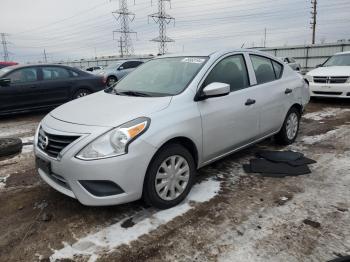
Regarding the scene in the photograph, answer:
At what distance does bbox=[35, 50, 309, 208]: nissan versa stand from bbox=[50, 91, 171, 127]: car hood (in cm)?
1

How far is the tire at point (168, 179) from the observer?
10.6 feet

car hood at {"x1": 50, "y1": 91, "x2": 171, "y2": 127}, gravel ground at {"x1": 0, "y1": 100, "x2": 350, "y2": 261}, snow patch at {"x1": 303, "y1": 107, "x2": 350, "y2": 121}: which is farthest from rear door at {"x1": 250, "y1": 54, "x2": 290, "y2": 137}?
snow patch at {"x1": 303, "y1": 107, "x2": 350, "y2": 121}

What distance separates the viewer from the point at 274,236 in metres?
2.96

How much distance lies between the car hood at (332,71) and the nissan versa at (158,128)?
5684 mm

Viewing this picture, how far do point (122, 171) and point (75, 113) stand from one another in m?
1.00

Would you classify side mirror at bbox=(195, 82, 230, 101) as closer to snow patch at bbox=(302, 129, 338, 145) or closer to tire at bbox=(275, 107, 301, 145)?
tire at bbox=(275, 107, 301, 145)

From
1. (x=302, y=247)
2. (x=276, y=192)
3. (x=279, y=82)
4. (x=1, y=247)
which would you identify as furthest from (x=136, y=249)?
(x=279, y=82)

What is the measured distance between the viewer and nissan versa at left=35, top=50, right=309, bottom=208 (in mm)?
3039

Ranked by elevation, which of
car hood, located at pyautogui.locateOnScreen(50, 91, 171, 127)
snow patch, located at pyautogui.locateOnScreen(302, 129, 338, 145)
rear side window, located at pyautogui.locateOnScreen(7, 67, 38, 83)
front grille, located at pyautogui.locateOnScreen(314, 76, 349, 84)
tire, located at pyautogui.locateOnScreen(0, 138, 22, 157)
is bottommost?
snow patch, located at pyautogui.locateOnScreen(302, 129, 338, 145)

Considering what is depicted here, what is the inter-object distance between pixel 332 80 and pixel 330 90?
0.29 m

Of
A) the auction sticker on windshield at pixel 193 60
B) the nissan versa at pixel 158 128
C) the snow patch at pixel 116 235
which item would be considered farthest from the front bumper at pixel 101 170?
the auction sticker on windshield at pixel 193 60

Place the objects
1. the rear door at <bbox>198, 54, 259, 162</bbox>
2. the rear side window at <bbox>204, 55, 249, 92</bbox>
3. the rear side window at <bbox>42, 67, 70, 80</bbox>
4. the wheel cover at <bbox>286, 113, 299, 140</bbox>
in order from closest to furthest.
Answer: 1. the rear door at <bbox>198, 54, 259, 162</bbox>
2. the rear side window at <bbox>204, 55, 249, 92</bbox>
3. the wheel cover at <bbox>286, 113, 299, 140</bbox>
4. the rear side window at <bbox>42, 67, 70, 80</bbox>

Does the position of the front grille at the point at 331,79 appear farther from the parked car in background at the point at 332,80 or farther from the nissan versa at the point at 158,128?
the nissan versa at the point at 158,128

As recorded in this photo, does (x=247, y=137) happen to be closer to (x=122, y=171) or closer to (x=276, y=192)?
(x=276, y=192)
